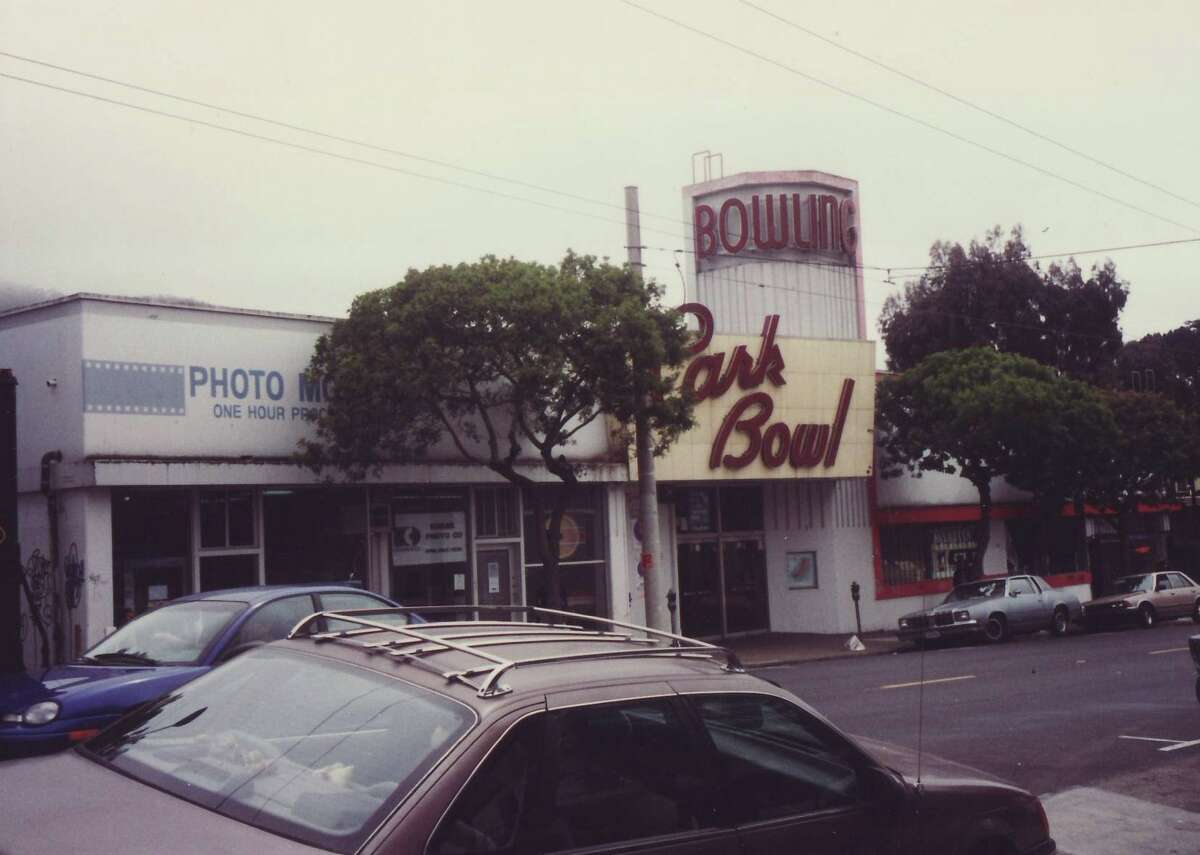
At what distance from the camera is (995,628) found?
91.6 feet

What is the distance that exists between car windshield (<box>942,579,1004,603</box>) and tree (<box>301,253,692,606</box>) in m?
9.81

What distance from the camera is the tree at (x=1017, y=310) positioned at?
51031 mm

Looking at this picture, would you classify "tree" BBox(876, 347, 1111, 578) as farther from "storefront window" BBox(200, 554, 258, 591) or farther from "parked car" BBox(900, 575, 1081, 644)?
"storefront window" BBox(200, 554, 258, 591)

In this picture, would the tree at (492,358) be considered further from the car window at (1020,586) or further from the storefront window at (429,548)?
the car window at (1020,586)

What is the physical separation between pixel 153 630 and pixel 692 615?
2094 centimetres

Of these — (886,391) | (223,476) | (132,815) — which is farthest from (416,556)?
(132,815)

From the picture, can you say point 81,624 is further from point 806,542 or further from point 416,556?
point 806,542

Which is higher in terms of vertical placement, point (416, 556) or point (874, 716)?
point (416, 556)

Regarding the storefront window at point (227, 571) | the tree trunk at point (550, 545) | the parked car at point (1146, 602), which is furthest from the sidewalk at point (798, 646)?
the storefront window at point (227, 571)

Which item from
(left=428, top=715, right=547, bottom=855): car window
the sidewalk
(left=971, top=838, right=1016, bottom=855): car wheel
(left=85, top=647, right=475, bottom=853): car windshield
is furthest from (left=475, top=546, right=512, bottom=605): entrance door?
(left=428, top=715, right=547, bottom=855): car window

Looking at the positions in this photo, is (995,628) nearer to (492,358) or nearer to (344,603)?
(492,358)

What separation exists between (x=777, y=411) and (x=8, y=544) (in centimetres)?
1918

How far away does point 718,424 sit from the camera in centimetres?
2822

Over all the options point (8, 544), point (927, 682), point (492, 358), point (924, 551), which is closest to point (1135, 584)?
point (924, 551)
